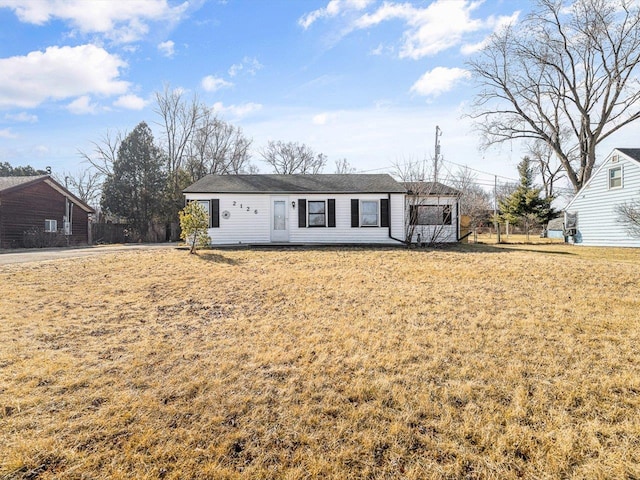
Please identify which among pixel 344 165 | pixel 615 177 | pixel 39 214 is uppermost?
pixel 344 165

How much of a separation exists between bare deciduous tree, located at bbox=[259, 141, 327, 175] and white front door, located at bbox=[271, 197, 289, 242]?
24.4m

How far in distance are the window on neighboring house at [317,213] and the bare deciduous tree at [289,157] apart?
24577mm

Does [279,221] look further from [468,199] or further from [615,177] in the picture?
[468,199]

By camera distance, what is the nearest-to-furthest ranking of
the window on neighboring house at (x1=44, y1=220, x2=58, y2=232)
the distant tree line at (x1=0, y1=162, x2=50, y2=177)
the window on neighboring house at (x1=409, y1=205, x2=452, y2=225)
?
the window on neighboring house at (x1=409, y1=205, x2=452, y2=225) < the window on neighboring house at (x1=44, y1=220, x2=58, y2=232) < the distant tree line at (x1=0, y1=162, x2=50, y2=177)

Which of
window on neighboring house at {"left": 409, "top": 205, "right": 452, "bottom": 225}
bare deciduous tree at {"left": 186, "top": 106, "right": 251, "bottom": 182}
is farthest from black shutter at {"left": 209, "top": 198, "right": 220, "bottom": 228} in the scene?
bare deciduous tree at {"left": 186, "top": 106, "right": 251, "bottom": 182}

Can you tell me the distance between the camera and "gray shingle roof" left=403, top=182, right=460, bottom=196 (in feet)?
47.3

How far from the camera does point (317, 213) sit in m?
14.6

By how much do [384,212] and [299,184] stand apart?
4.26 metres

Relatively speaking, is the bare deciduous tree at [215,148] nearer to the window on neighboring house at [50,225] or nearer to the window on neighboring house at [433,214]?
the window on neighboring house at [50,225]

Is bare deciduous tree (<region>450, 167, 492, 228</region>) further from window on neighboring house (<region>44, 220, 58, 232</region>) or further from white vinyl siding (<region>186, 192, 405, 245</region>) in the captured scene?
window on neighboring house (<region>44, 220, 58, 232</region>)

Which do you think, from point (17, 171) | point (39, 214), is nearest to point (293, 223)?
point (39, 214)

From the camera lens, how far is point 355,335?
4.41 m

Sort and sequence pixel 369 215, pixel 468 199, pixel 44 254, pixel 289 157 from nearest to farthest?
pixel 44 254 → pixel 369 215 → pixel 468 199 → pixel 289 157

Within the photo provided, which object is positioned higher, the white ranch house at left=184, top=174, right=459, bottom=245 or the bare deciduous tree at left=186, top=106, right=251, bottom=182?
the bare deciduous tree at left=186, top=106, right=251, bottom=182
